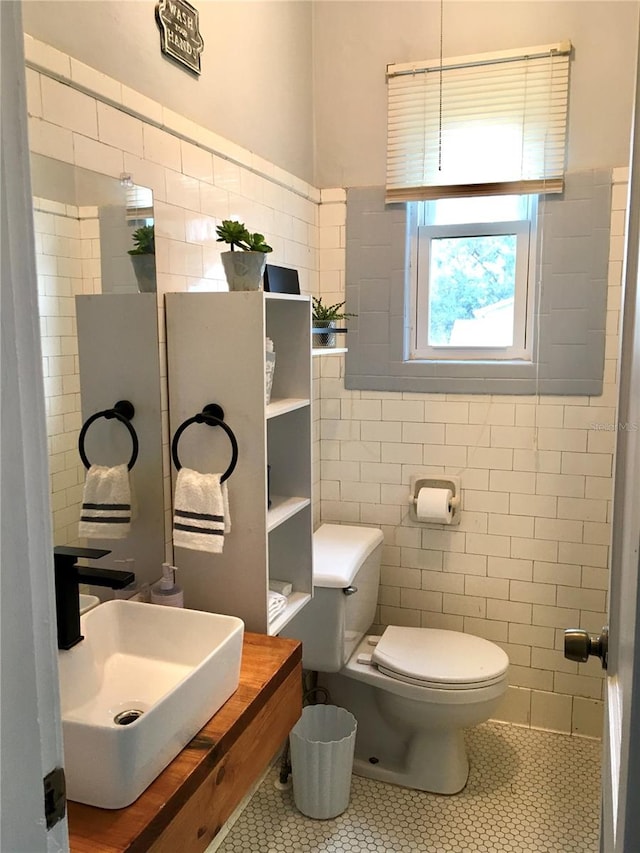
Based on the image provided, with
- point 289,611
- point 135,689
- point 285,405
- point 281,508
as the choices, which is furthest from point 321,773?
point 285,405

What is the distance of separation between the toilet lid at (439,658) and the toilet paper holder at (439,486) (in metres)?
0.45

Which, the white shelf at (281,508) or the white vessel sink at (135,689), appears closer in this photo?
the white vessel sink at (135,689)

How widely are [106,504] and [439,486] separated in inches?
59.0

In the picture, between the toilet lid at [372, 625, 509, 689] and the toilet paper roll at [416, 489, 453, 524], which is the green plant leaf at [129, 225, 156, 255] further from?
the toilet lid at [372, 625, 509, 689]

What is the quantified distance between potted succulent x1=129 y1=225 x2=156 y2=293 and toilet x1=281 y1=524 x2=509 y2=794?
114 centimetres

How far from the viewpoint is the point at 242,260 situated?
5.57 feet

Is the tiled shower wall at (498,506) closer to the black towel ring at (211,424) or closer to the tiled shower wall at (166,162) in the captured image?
the tiled shower wall at (166,162)

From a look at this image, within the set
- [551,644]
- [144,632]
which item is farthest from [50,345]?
[551,644]

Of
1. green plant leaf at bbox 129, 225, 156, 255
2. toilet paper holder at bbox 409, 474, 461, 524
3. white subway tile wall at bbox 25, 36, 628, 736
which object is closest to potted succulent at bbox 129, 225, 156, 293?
green plant leaf at bbox 129, 225, 156, 255

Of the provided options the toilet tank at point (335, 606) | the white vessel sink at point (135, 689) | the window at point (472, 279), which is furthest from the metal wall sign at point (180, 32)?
the toilet tank at point (335, 606)

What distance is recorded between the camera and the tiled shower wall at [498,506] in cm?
256

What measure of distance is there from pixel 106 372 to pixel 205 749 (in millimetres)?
832

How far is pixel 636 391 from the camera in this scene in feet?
2.56

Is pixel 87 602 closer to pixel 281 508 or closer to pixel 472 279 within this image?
pixel 281 508
